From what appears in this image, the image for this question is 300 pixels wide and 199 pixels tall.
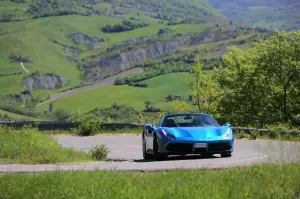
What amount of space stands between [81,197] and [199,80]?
161ft

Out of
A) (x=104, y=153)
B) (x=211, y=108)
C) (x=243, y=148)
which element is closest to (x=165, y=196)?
Answer: (x=104, y=153)

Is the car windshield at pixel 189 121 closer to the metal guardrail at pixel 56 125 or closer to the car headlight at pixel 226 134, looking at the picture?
the car headlight at pixel 226 134

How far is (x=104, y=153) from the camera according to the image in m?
17.1

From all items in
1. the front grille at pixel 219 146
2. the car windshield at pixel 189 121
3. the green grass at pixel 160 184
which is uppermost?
the green grass at pixel 160 184

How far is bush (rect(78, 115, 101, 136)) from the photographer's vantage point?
30500mm

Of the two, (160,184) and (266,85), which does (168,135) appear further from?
(266,85)

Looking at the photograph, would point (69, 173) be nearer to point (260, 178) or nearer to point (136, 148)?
point (260, 178)

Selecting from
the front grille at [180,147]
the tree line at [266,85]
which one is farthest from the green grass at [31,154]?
the tree line at [266,85]

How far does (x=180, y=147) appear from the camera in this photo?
14.9m

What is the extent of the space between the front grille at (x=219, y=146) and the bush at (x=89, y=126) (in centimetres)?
1628

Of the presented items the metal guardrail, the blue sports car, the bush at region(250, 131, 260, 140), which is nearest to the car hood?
the blue sports car

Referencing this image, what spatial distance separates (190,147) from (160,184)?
609 cm

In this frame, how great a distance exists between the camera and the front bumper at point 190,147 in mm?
14750

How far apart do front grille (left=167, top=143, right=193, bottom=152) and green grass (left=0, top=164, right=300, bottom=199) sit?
463cm
